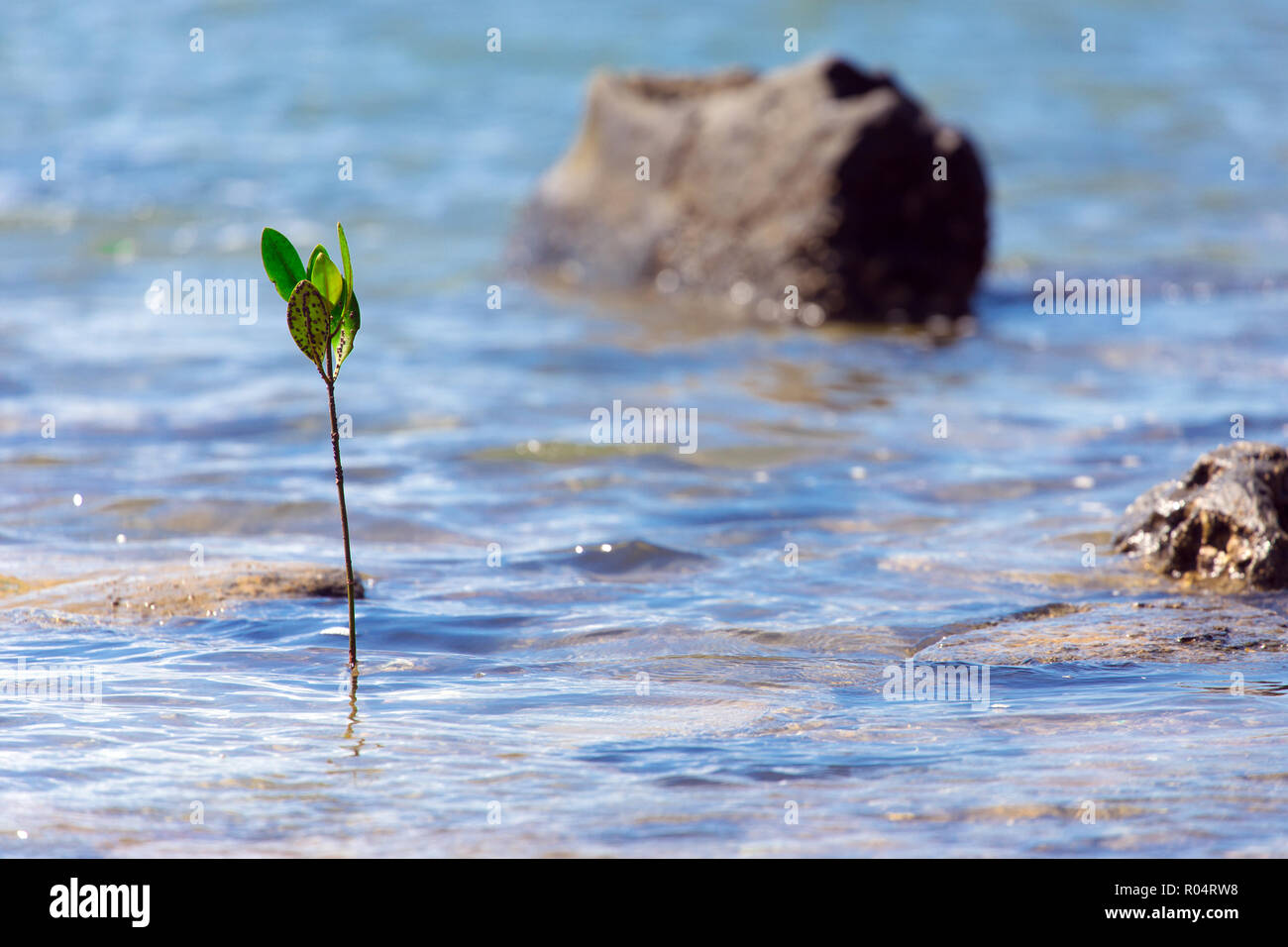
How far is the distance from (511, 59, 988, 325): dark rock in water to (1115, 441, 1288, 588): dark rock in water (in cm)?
396

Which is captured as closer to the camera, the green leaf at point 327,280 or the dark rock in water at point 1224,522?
the green leaf at point 327,280

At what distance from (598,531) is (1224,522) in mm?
1813

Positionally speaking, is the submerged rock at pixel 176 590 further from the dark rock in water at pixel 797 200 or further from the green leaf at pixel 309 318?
the dark rock in water at pixel 797 200

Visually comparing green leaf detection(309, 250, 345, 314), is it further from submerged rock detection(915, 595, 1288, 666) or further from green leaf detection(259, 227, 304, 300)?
submerged rock detection(915, 595, 1288, 666)

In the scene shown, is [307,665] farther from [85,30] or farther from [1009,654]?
[85,30]

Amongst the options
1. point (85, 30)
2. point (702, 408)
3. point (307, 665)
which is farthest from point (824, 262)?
point (85, 30)

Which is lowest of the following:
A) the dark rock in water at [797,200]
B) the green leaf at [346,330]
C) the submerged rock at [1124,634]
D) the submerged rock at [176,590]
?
the submerged rock at [1124,634]

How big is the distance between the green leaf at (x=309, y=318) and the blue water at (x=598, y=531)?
731mm

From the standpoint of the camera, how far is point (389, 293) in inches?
364

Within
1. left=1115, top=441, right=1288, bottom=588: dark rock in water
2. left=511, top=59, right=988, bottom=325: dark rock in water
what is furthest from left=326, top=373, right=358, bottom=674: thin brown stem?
left=511, top=59, right=988, bottom=325: dark rock in water

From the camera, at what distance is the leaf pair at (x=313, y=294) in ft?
9.20

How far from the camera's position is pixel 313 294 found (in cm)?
282

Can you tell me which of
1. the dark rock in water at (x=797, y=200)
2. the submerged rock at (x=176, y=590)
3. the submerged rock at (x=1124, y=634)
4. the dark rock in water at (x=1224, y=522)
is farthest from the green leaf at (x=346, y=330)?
the dark rock in water at (x=797, y=200)

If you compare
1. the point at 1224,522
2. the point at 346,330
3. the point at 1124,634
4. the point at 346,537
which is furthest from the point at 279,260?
the point at 1224,522
